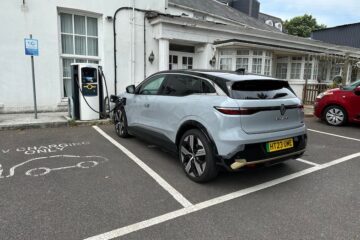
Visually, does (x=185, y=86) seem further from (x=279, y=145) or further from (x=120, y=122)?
(x=120, y=122)

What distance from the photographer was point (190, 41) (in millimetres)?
11320

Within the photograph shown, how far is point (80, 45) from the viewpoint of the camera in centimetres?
928

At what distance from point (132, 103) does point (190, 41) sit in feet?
22.0

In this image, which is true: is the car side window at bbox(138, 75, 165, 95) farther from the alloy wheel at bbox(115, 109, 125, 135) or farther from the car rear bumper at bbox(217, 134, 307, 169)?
the car rear bumper at bbox(217, 134, 307, 169)

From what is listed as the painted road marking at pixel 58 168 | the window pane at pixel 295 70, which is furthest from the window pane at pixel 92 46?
the window pane at pixel 295 70

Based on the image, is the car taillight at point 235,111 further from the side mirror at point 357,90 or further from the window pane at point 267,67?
the window pane at point 267,67

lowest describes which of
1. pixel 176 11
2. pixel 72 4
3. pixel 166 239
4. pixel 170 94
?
pixel 166 239

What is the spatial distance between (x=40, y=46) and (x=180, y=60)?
19.1 ft

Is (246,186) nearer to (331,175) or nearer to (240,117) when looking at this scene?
(240,117)

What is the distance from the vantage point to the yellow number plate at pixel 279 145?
138 inches

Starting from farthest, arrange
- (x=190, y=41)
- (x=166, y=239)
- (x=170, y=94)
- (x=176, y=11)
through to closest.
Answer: (x=176, y=11)
(x=190, y=41)
(x=170, y=94)
(x=166, y=239)

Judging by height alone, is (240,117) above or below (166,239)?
above

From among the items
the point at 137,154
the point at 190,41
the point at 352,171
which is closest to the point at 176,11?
the point at 190,41

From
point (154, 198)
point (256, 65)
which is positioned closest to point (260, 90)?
point (154, 198)
